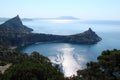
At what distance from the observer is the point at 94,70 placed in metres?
25.6

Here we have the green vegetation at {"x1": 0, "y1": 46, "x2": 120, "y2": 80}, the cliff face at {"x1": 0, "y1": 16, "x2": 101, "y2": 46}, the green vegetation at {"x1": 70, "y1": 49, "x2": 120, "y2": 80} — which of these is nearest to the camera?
the green vegetation at {"x1": 0, "y1": 46, "x2": 120, "y2": 80}

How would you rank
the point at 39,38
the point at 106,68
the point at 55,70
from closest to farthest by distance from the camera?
→ the point at 55,70
the point at 106,68
the point at 39,38

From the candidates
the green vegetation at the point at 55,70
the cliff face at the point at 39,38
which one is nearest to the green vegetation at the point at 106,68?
the green vegetation at the point at 55,70

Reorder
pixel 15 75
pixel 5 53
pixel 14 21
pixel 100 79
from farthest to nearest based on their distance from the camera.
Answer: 1. pixel 14 21
2. pixel 5 53
3. pixel 100 79
4. pixel 15 75

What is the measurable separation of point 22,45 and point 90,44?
40.7 m

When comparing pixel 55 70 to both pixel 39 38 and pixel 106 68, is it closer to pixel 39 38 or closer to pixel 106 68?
pixel 106 68

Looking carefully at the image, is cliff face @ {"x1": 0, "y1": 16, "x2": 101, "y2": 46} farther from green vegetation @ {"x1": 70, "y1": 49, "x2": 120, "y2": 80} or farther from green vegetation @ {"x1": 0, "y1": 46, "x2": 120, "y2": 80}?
green vegetation @ {"x1": 0, "y1": 46, "x2": 120, "y2": 80}

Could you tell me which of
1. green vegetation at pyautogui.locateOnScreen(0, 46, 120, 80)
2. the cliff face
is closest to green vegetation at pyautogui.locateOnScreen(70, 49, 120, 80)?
green vegetation at pyautogui.locateOnScreen(0, 46, 120, 80)

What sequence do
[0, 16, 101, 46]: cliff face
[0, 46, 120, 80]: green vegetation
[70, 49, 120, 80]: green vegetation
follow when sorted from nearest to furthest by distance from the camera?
[0, 46, 120, 80]: green vegetation
[70, 49, 120, 80]: green vegetation
[0, 16, 101, 46]: cliff face

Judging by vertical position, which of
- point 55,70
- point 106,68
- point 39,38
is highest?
point 55,70

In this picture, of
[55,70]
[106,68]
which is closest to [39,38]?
[106,68]

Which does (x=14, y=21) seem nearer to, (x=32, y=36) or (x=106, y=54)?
(x=32, y=36)

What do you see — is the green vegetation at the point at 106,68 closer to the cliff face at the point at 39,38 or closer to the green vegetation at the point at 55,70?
the green vegetation at the point at 55,70

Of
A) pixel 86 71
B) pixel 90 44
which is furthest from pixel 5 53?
pixel 90 44
